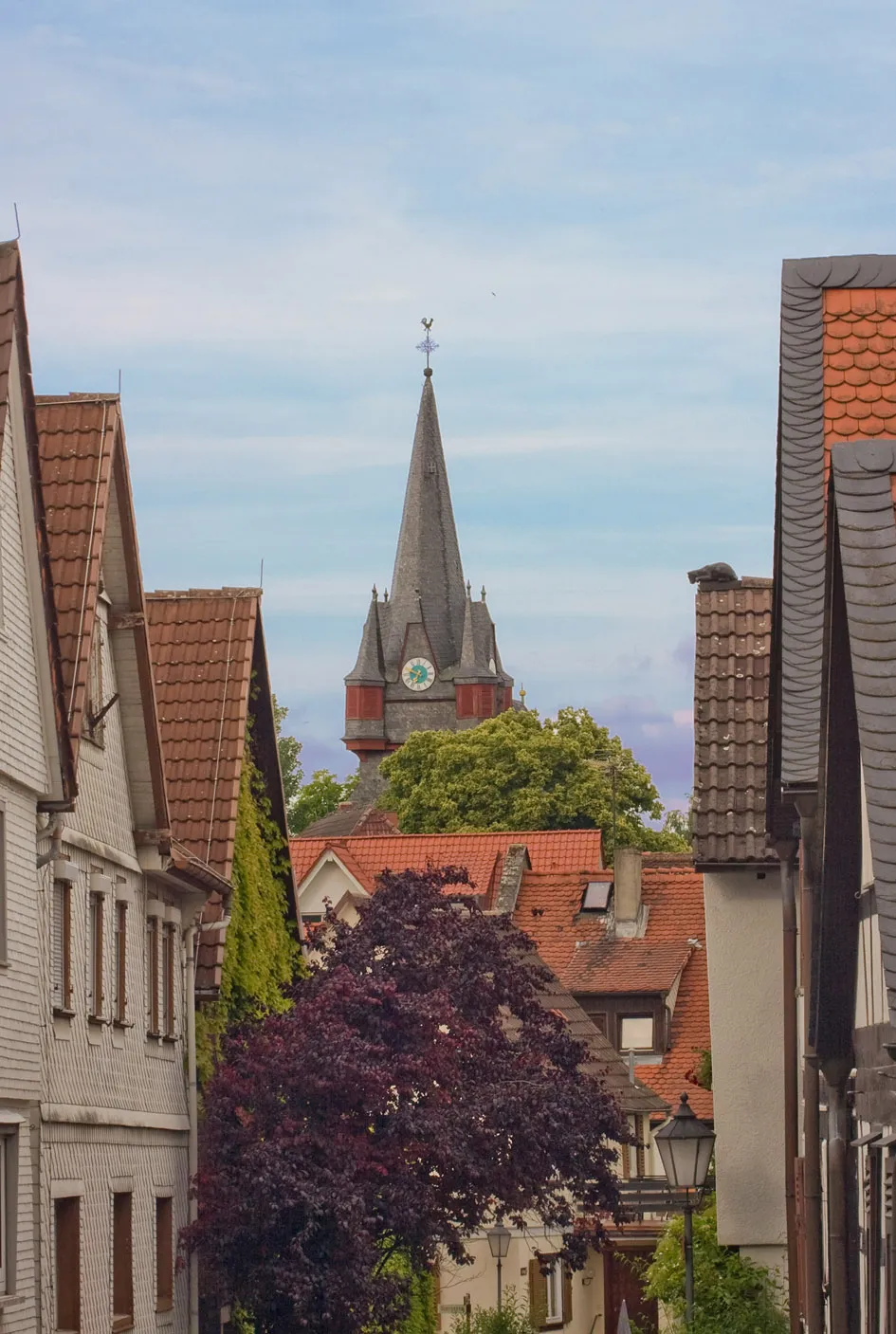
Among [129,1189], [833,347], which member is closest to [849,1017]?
[833,347]

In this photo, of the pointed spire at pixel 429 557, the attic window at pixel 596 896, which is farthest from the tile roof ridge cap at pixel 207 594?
the pointed spire at pixel 429 557

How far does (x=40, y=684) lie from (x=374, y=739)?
142 metres

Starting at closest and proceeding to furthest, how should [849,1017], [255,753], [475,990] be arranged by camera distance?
[849,1017] < [475,990] < [255,753]

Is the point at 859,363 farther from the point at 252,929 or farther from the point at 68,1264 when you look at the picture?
the point at 252,929

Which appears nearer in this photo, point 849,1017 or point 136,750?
point 849,1017

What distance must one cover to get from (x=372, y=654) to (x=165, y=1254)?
137545 mm

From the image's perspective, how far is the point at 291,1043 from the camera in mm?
22469

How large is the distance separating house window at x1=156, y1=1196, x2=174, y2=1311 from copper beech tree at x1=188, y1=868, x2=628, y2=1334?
0.31 meters

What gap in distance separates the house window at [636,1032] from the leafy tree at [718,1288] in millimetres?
29628

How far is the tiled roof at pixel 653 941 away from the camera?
50875 mm

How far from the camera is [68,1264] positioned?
60.4 ft

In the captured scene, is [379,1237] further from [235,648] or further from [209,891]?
[235,648]

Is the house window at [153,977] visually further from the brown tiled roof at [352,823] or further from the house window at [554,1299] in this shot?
the brown tiled roof at [352,823]

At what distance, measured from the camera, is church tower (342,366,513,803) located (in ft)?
516
